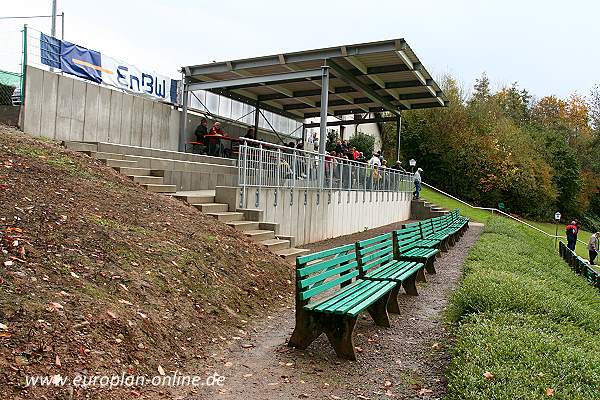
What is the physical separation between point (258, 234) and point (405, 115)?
3766 cm

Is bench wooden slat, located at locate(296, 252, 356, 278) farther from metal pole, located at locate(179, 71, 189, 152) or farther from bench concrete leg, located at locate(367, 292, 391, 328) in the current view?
metal pole, located at locate(179, 71, 189, 152)

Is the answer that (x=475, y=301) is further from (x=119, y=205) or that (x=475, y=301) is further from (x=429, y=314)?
(x=119, y=205)

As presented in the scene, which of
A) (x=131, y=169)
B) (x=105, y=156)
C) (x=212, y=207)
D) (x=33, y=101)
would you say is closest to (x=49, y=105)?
(x=33, y=101)

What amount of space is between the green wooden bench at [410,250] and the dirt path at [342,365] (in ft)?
6.62

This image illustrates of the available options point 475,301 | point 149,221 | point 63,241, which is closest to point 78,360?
point 63,241

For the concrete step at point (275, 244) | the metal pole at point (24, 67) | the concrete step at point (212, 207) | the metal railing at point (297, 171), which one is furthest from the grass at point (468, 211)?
the metal pole at point (24, 67)

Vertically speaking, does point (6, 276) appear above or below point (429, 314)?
above

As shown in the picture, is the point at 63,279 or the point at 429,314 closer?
the point at 63,279

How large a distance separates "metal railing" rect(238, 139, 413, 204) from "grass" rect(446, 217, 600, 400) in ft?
16.1

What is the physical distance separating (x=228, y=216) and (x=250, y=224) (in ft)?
1.49

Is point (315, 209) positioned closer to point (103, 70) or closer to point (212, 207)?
point (212, 207)

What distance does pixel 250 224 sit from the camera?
9773 millimetres

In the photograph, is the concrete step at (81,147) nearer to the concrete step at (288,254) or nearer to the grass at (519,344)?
the concrete step at (288,254)

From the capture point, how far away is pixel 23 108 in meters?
10.9
